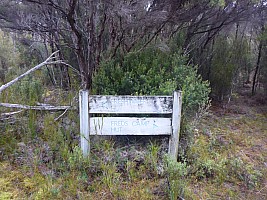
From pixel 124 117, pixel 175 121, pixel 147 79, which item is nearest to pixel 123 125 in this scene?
pixel 124 117

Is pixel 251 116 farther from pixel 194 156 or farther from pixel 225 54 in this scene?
pixel 194 156

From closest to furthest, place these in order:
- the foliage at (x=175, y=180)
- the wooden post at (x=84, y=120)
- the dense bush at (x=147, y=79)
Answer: the foliage at (x=175, y=180), the wooden post at (x=84, y=120), the dense bush at (x=147, y=79)

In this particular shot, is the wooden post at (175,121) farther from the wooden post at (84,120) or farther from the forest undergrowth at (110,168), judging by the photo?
the wooden post at (84,120)

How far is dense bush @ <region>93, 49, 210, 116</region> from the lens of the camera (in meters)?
3.41

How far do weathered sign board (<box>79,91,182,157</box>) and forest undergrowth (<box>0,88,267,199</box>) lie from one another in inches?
7.2

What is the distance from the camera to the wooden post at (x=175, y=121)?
2.58 metres

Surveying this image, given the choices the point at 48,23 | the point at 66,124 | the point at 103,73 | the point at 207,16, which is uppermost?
the point at 207,16

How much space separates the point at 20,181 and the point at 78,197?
2.07 feet

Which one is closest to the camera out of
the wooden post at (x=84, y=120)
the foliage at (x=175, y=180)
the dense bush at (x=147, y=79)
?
the foliage at (x=175, y=180)

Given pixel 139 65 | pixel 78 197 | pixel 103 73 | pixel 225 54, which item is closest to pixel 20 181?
pixel 78 197

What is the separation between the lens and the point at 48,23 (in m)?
4.64

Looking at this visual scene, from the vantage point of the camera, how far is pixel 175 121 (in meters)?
2.64

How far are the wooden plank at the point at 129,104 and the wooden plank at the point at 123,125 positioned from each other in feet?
0.28

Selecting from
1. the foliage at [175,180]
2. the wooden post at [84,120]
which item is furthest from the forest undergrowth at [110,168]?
the wooden post at [84,120]
